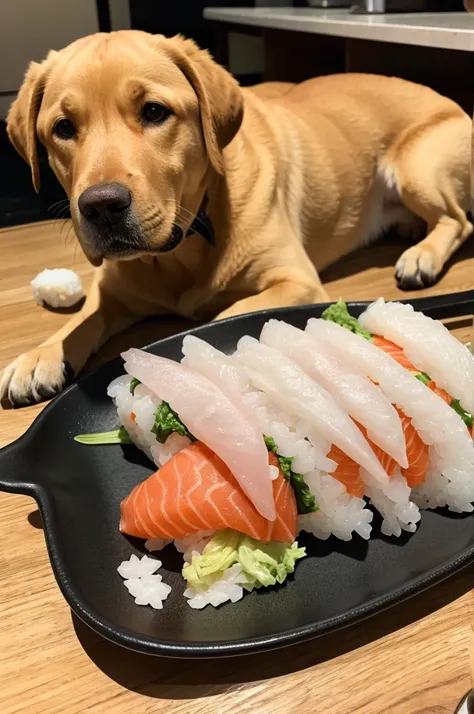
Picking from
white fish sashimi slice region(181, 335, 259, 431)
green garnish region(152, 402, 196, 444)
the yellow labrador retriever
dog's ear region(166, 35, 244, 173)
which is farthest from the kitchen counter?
green garnish region(152, 402, 196, 444)

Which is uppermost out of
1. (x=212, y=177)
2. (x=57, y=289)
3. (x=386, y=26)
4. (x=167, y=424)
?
(x=386, y=26)

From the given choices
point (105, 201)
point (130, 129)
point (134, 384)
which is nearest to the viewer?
point (134, 384)

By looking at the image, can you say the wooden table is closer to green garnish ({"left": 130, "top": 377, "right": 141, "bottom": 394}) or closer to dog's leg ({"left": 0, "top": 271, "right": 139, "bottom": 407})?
green garnish ({"left": 130, "top": 377, "right": 141, "bottom": 394})

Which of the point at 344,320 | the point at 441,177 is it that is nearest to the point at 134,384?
the point at 344,320

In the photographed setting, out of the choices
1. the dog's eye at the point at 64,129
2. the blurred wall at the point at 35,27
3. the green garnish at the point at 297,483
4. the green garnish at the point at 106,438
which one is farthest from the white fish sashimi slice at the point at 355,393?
the blurred wall at the point at 35,27

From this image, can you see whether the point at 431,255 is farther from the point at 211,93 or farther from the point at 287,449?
the point at 287,449

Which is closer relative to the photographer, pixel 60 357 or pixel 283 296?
pixel 60 357

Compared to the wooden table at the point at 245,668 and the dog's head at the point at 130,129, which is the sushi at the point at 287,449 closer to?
the wooden table at the point at 245,668
